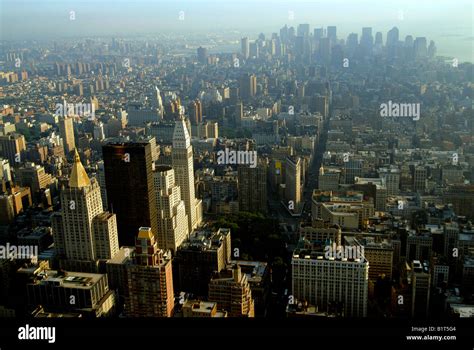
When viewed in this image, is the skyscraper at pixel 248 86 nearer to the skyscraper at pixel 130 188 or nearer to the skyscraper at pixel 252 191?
the skyscraper at pixel 252 191

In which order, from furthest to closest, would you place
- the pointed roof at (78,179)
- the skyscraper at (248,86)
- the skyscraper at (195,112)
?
the skyscraper at (248,86)
the skyscraper at (195,112)
the pointed roof at (78,179)

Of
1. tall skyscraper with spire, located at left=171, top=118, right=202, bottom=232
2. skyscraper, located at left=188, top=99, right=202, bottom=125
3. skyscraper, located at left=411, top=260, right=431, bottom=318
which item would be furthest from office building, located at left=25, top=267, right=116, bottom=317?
skyscraper, located at left=188, top=99, right=202, bottom=125

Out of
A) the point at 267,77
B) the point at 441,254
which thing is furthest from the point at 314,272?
the point at 267,77

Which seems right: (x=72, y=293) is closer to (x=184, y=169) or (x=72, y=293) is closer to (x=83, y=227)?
(x=83, y=227)
